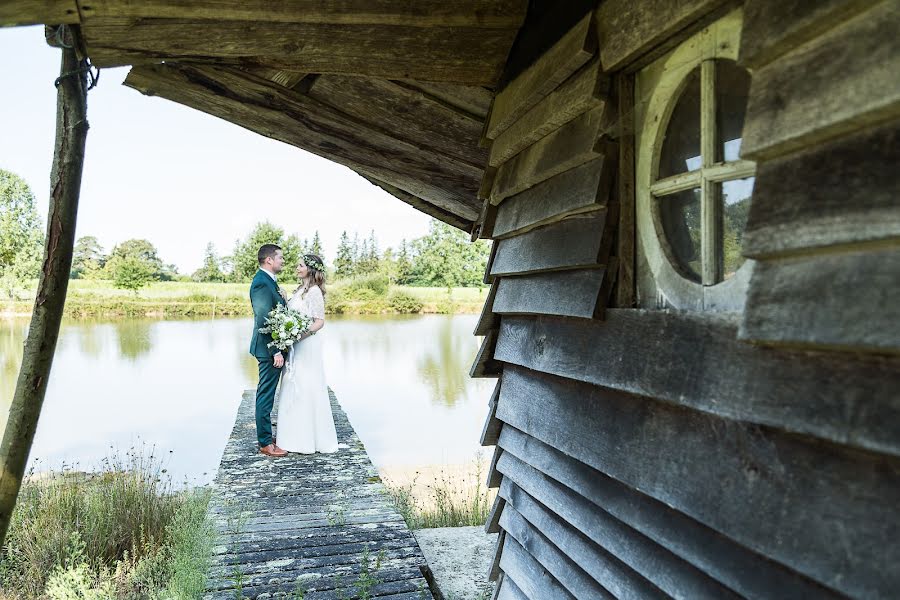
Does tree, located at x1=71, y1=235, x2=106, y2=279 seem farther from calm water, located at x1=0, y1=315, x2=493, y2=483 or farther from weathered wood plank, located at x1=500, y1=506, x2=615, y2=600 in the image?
weathered wood plank, located at x1=500, y1=506, x2=615, y2=600

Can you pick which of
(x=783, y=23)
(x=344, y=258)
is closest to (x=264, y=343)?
(x=783, y=23)

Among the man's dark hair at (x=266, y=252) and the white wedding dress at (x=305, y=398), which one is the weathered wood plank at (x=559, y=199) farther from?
the white wedding dress at (x=305, y=398)

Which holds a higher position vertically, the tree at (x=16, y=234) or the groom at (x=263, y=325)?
the tree at (x=16, y=234)

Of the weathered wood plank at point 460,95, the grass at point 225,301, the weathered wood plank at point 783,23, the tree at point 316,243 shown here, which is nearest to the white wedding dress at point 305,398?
the weathered wood plank at point 460,95

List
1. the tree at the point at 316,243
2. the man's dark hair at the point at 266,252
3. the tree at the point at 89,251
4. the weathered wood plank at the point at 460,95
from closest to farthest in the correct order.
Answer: the weathered wood plank at the point at 460,95
the man's dark hair at the point at 266,252
the tree at the point at 316,243
the tree at the point at 89,251

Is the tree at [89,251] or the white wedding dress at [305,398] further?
the tree at [89,251]

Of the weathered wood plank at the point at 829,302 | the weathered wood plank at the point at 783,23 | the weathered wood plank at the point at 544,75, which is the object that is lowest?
the weathered wood plank at the point at 829,302

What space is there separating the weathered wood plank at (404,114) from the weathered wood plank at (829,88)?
1.98 meters

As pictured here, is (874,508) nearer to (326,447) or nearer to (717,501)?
(717,501)

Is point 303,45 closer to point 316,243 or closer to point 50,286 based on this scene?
point 50,286

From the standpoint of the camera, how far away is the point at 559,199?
1.99 metres

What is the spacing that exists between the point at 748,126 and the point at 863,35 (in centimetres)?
23

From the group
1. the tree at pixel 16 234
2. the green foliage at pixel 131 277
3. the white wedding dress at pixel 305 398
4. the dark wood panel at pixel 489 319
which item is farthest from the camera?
the green foliage at pixel 131 277

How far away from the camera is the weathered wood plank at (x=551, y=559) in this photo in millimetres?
1869
